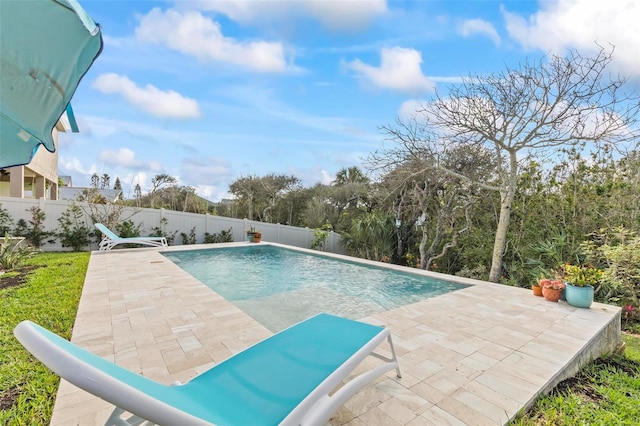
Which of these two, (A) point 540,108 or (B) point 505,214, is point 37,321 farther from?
(A) point 540,108

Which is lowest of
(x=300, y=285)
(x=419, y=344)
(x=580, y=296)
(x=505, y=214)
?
(x=300, y=285)

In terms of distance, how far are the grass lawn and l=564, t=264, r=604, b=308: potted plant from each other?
2.74ft

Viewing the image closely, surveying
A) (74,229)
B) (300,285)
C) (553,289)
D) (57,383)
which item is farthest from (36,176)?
(553,289)

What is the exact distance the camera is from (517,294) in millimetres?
6309

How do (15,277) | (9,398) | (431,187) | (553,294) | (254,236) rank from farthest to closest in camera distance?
(254,236)
(431,187)
(15,277)
(553,294)
(9,398)

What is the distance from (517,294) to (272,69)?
8792 mm

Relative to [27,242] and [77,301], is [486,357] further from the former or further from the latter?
[27,242]

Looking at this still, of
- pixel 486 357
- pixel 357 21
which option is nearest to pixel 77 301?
pixel 486 357

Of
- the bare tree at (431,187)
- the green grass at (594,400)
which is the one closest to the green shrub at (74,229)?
the bare tree at (431,187)

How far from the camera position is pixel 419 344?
379cm

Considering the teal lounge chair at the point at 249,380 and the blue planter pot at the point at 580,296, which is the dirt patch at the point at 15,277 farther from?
the blue planter pot at the point at 580,296

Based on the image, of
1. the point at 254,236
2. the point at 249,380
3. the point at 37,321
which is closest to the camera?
the point at 249,380

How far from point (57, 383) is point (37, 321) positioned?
6.49ft

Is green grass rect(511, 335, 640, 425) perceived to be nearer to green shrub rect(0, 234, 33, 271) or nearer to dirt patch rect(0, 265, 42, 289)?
dirt patch rect(0, 265, 42, 289)
